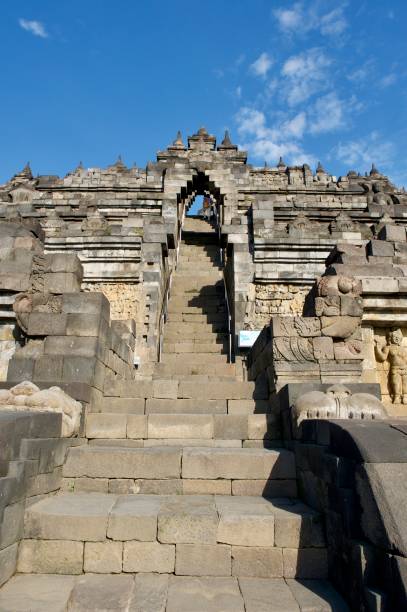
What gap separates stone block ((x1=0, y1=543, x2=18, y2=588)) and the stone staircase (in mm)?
70

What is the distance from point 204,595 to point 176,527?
1.67 feet

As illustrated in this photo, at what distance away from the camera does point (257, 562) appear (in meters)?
2.99

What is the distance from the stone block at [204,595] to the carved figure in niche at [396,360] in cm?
464

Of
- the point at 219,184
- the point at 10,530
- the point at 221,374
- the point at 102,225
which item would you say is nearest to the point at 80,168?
the point at 219,184

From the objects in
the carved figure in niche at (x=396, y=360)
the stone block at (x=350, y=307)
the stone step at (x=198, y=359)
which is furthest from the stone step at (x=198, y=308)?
the stone block at (x=350, y=307)

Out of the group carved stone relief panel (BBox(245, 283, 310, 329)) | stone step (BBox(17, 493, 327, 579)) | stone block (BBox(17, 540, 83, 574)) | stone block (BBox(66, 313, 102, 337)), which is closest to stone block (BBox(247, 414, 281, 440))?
stone step (BBox(17, 493, 327, 579))

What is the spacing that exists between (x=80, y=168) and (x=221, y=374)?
844 inches

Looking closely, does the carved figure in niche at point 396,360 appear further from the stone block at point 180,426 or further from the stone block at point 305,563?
the stone block at point 305,563

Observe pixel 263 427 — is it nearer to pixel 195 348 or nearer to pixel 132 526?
pixel 132 526

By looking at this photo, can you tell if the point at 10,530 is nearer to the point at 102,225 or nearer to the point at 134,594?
the point at 134,594

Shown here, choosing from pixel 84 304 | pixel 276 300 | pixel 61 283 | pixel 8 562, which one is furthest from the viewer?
pixel 276 300

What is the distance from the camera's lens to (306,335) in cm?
544

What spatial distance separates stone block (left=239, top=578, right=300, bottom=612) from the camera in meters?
2.48

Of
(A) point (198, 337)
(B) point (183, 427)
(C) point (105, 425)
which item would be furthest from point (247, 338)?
(C) point (105, 425)
